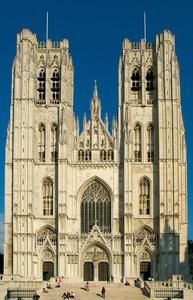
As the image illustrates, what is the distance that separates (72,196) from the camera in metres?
80.2

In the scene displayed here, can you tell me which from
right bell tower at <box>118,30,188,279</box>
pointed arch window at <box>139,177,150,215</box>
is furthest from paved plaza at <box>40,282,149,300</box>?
pointed arch window at <box>139,177,150,215</box>

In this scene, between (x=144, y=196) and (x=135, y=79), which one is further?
(x=135, y=79)

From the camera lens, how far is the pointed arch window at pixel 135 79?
83188 mm

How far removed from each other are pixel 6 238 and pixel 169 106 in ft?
70.0

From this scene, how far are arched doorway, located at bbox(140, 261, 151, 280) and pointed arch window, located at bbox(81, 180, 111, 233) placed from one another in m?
4.87

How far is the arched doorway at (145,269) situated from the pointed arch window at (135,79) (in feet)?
60.1

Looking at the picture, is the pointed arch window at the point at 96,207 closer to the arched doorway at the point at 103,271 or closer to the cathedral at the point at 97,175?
the cathedral at the point at 97,175

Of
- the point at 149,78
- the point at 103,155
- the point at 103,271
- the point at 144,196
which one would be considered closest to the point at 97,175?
the point at 103,155

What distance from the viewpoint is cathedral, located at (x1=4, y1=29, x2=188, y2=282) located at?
7762 cm

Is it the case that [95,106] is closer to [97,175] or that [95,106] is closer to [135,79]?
[135,79]

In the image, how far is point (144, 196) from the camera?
79.9 m

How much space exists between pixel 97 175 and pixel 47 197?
5.58 m

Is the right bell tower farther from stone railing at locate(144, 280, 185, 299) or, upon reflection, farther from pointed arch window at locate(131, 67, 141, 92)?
stone railing at locate(144, 280, 185, 299)

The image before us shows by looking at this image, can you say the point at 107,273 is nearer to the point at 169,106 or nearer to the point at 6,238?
the point at 6,238
